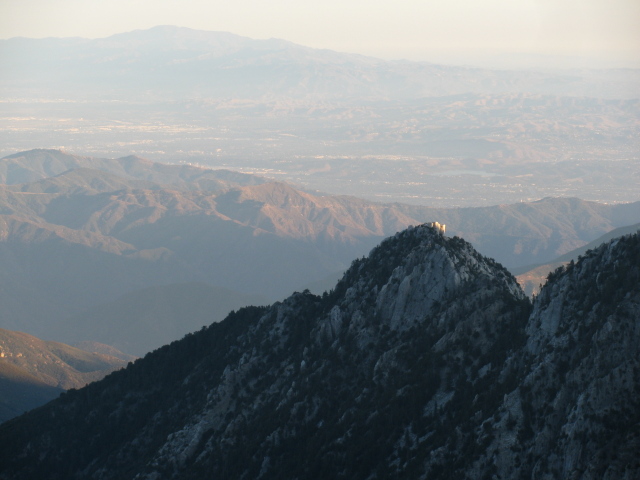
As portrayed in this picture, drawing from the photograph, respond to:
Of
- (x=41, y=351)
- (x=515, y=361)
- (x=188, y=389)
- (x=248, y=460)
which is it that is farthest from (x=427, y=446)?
(x=41, y=351)

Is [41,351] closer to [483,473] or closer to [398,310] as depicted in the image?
[398,310]

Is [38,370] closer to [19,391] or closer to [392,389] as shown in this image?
[19,391]

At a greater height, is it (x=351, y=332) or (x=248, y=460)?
(x=351, y=332)

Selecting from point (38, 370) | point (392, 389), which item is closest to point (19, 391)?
point (38, 370)

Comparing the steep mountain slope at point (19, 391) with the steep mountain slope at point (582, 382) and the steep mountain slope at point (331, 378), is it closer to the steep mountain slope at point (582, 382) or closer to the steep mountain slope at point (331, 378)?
the steep mountain slope at point (331, 378)

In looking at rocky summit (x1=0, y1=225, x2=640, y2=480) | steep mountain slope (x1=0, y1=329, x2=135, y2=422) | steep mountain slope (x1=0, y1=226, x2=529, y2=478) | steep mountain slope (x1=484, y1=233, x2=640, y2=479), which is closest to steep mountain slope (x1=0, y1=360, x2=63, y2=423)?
steep mountain slope (x1=0, y1=329, x2=135, y2=422)

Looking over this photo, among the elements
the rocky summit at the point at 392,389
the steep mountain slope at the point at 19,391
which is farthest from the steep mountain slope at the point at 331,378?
the steep mountain slope at the point at 19,391
